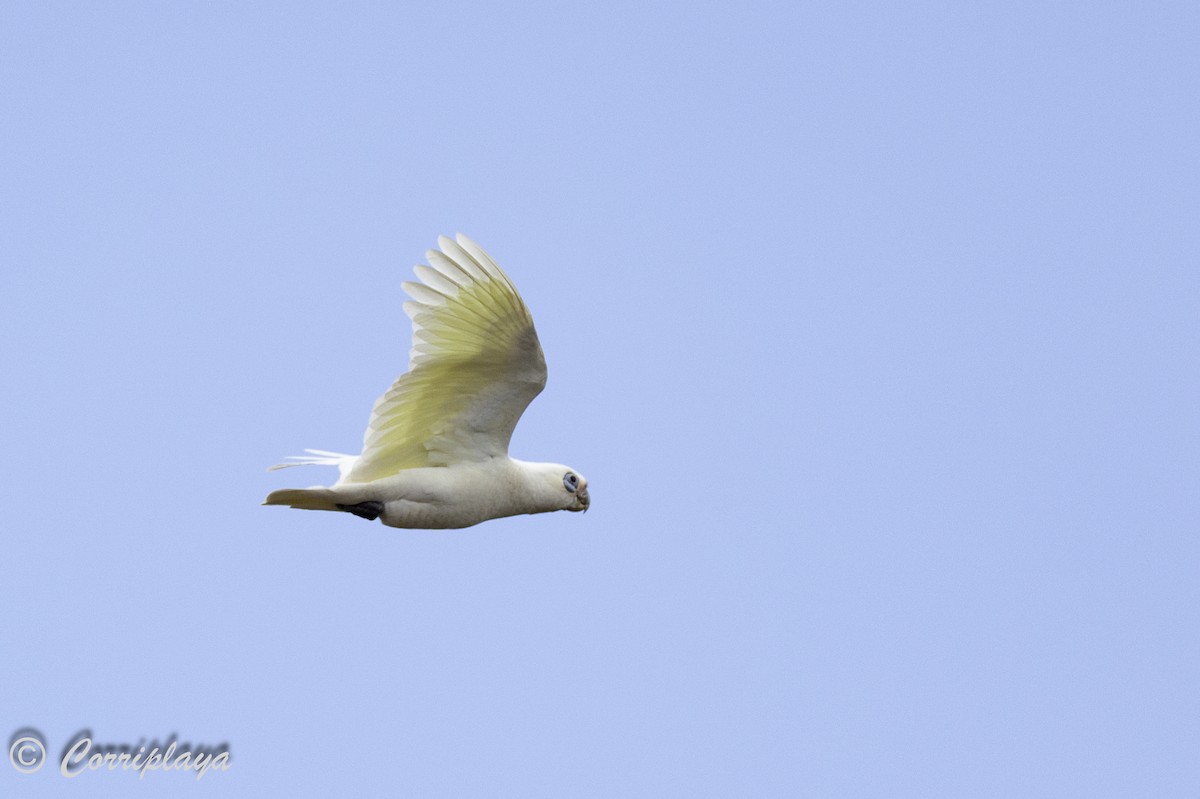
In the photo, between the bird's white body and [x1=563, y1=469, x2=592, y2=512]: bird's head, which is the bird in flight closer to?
the bird's white body

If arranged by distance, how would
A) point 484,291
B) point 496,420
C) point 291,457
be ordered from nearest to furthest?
point 484,291
point 496,420
point 291,457

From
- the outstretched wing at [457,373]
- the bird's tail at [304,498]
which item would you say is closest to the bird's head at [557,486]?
the outstretched wing at [457,373]

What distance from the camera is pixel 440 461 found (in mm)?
9484

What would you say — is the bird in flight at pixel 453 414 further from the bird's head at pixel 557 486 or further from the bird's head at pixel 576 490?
the bird's head at pixel 576 490

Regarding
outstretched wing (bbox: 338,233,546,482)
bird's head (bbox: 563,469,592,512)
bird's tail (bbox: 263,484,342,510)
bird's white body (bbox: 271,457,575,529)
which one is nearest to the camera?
outstretched wing (bbox: 338,233,546,482)

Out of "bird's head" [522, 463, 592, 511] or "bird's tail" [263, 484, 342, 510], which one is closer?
"bird's tail" [263, 484, 342, 510]

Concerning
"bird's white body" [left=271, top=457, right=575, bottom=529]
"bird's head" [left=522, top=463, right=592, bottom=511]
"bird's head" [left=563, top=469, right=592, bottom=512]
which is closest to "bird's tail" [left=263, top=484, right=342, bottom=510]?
"bird's white body" [left=271, top=457, right=575, bottom=529]

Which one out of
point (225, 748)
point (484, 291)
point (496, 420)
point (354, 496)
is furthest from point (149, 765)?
point (484, 291)

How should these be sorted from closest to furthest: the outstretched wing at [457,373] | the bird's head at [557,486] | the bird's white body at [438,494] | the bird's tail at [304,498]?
the outstretched wing at [457,373] → the bird's tail at [304,498] → the bird's white body at [438,494] → the bird's head at [557,486]

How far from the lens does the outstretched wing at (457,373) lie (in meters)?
8.91

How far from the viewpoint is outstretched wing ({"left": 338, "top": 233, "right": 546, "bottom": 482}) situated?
29.2 feet

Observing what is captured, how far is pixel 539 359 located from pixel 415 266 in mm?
953

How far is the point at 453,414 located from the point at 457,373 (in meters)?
0.32

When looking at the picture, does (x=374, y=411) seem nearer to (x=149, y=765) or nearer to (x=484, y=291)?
(x=484, y=291)
